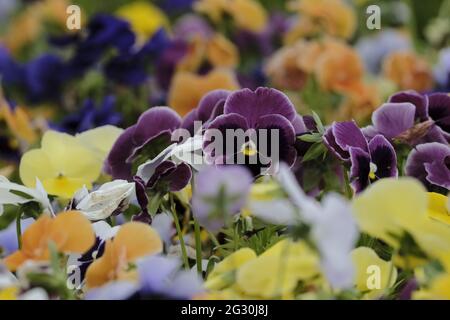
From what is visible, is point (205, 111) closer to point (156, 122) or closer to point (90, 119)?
point (156, 122)

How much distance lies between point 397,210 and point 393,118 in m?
0.32

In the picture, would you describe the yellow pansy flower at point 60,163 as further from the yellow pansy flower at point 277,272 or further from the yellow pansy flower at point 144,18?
the yellow pansy flower at point 144,18

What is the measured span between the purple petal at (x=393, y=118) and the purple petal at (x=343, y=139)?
9 centimetres

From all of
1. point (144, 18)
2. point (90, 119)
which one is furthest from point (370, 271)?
point (144, 18)

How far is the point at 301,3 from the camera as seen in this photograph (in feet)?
6.98

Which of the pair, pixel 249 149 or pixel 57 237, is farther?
pixel 249 149

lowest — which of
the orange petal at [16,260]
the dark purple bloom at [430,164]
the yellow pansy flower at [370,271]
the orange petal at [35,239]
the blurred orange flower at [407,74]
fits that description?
the yellow pansy flower at [370,271]

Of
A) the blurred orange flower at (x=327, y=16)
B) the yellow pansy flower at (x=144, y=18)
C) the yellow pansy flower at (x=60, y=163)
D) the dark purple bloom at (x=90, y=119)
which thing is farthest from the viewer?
the yellow pansy flower at (x=144, y=18)

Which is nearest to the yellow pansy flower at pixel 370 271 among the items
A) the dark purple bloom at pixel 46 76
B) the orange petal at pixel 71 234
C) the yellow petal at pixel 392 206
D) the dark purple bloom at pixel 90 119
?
the yellow petal at pixel 392 206

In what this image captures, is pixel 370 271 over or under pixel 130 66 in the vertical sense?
under

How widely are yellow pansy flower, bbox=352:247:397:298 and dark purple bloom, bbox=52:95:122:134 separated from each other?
36.8 inches

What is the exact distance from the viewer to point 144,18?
2754mm

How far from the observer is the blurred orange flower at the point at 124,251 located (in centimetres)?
84
